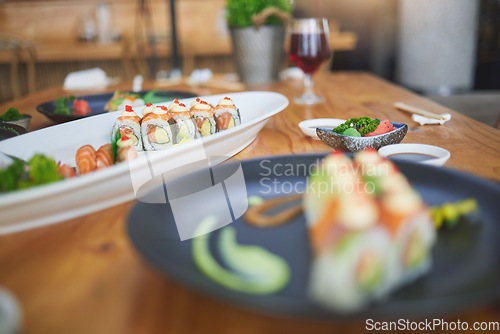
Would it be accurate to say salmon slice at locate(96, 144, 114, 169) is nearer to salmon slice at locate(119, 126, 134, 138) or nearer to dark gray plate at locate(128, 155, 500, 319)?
salmon slice at locate(119, 126, 134, 138)

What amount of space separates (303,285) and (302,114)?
93cm

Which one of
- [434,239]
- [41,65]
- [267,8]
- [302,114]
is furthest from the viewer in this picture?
→ [41,65]

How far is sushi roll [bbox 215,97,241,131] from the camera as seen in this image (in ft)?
3.17

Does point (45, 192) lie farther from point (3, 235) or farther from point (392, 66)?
point (392, 66)

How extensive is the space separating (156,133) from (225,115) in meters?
0.17

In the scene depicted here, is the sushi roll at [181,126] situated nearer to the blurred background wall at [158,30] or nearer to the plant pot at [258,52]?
the plant pot at [258,52]

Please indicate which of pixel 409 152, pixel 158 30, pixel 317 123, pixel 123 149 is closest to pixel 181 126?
pixel 123 149

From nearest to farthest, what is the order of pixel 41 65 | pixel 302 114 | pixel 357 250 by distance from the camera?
1. pixel 357 250
2. pixel 302 114
3. pixel 41 65

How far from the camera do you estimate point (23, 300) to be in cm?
41

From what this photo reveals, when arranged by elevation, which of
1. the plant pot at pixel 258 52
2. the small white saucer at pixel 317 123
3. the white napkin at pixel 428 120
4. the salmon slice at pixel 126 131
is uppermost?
the plant pot at pixel 258 52

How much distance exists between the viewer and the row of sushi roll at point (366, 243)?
1.11 ft

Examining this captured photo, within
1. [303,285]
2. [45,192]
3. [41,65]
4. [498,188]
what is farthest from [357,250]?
[41,65]

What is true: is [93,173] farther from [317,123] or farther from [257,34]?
[257,34]

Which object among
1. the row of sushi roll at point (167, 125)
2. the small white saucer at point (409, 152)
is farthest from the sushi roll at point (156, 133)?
the small white saucer at point (409, 152)
